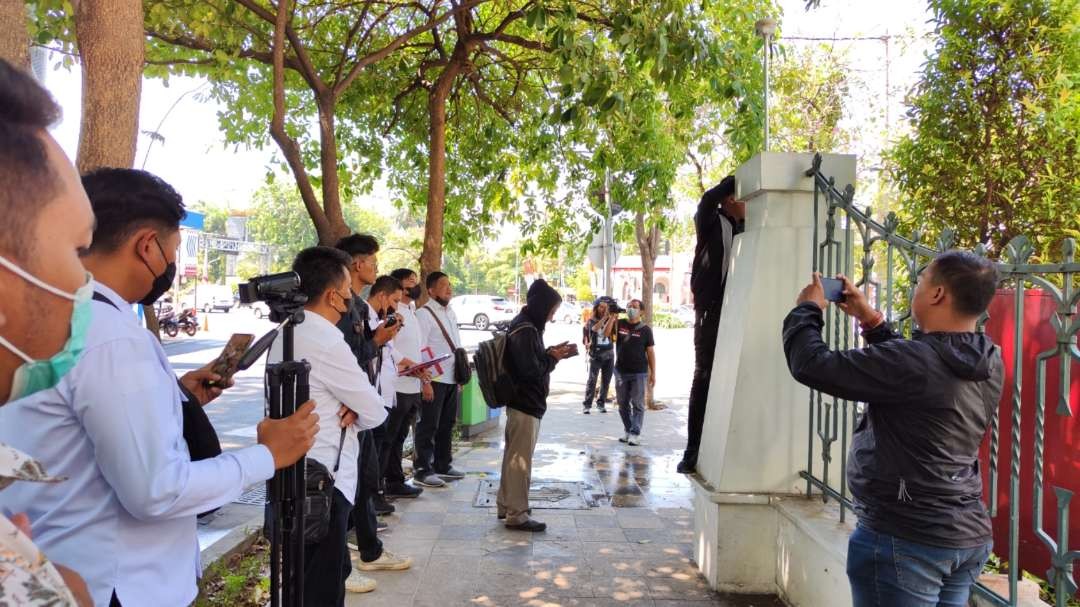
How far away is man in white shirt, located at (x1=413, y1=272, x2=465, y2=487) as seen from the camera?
6.90 meters

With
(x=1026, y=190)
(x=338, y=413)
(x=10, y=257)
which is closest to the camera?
(x=10, y=257)

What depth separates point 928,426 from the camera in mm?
2072

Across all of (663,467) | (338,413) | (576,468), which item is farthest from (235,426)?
(338,413)

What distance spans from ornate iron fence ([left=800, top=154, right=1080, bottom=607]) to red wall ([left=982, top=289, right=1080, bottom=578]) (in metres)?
0.05

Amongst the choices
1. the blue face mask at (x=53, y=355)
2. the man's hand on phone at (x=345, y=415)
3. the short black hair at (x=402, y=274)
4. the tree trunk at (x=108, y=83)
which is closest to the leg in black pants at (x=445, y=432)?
the short black hair at (x=402, y=274)

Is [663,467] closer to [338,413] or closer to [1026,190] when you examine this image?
[1026,190]

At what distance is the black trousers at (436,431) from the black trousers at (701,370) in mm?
2926

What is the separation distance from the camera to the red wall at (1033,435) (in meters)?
3.10

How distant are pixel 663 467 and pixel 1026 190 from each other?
14.0 ft

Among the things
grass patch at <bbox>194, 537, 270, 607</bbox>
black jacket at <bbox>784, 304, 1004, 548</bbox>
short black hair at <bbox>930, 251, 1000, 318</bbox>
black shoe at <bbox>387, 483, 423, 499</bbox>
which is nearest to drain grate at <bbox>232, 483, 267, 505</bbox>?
black shoe at <bbox>387, 483, 423, 499</bbox>

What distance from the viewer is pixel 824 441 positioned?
11.4 feet

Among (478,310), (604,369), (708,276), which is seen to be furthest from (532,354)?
(478,310)

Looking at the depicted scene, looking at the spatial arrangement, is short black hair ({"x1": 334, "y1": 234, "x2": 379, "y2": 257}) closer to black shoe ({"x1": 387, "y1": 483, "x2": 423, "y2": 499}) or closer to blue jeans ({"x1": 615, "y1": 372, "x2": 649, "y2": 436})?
black shoe ({"x1": 387, "y1": 483, "x2": 423, "y2": 499})

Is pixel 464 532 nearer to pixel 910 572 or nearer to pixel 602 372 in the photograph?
pixel 910 572
